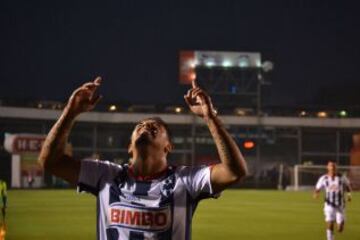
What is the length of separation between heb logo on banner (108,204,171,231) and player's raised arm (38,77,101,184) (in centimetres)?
58

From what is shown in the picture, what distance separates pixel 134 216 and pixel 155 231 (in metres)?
0.18

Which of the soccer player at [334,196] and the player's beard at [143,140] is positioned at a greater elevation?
the player's beard at [143,140]

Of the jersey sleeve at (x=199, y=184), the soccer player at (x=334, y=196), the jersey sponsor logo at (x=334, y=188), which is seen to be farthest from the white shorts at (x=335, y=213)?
the jersey sleeve at (x=199, y=184)

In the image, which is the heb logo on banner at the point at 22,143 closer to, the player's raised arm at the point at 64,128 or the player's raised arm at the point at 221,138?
the player's raised arm at the point at 64,128

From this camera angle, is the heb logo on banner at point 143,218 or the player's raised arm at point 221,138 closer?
the player's raised arm at point 221,138

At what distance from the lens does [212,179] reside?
448 centimetres

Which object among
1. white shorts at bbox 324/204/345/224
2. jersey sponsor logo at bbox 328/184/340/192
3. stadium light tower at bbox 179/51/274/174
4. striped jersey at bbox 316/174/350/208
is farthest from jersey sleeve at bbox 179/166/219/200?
stadium light tower at bbox 179/51/274/174

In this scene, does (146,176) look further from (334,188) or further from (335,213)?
(334,188)

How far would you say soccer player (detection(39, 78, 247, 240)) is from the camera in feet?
14.0

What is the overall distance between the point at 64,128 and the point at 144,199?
765 mm

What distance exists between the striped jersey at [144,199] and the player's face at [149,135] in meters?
0.26

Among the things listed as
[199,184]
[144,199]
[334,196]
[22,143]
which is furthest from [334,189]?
[22,143]

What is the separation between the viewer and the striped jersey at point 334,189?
18.8 m

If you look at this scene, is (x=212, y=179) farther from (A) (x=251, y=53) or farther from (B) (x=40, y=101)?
(A) (x=251, y=53)
